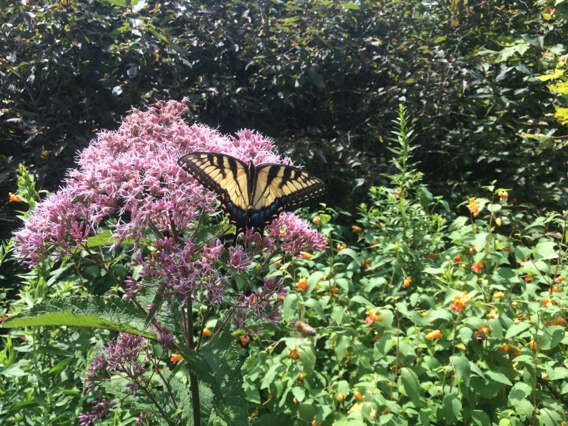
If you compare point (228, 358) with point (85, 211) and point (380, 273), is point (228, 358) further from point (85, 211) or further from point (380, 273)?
point (380, 273)

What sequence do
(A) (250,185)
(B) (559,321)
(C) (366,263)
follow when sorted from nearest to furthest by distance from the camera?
1. (A) (250,185)
2. (B) (559,321)
3. (C) (366,263)

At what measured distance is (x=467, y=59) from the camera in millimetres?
3859

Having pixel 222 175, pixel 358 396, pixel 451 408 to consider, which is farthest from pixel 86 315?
pixel 451 408

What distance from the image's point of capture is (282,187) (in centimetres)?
172

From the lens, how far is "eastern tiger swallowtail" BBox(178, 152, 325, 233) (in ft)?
4.96

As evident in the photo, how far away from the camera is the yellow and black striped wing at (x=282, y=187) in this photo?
1690 millimetres

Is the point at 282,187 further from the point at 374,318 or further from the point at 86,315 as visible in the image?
the point at 86,315

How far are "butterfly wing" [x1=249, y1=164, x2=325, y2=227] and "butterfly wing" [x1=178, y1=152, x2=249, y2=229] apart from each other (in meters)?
0.06

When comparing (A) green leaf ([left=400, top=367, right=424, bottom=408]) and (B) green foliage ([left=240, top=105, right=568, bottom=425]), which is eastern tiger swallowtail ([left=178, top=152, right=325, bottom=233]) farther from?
(A) green leaf ([left=400, top=367, right=424, bottom=408])

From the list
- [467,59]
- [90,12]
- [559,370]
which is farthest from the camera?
[467,59]

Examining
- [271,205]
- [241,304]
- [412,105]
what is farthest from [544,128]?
[241,304]

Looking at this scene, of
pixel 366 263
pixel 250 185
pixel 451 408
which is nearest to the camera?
pixel 451 408

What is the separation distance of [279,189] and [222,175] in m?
0.27

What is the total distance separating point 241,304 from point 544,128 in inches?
137
